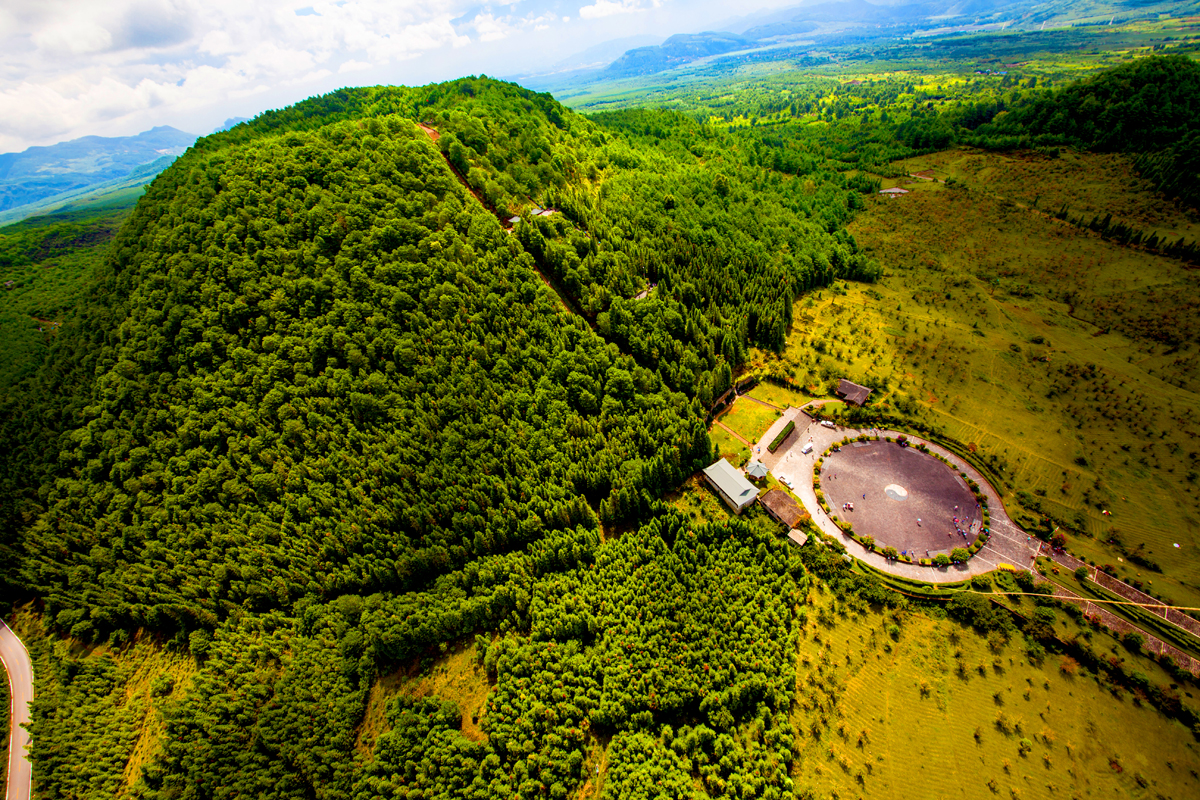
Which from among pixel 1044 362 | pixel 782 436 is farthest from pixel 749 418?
pixel 1044 362

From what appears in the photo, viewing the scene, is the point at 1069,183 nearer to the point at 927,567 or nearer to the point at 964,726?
the point at 927,567

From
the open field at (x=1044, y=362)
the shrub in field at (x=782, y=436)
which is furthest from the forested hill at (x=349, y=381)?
the open field at (x=1044, y=362)

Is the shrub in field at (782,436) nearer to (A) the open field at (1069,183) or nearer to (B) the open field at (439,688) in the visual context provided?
(B) the open field at (439,688)

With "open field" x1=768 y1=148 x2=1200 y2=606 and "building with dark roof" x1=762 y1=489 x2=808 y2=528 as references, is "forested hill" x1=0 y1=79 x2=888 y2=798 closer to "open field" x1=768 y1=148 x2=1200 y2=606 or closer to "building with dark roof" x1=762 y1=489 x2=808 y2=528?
"building with dark roof" x1=762 y1=489 x2=808 y2=528

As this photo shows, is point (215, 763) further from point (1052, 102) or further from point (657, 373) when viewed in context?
point (1052, 102)

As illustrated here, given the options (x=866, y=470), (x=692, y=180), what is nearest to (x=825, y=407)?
(x=866, y=470)

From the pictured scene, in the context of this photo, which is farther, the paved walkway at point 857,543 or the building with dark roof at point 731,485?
the building with dark roof at point 731,485
